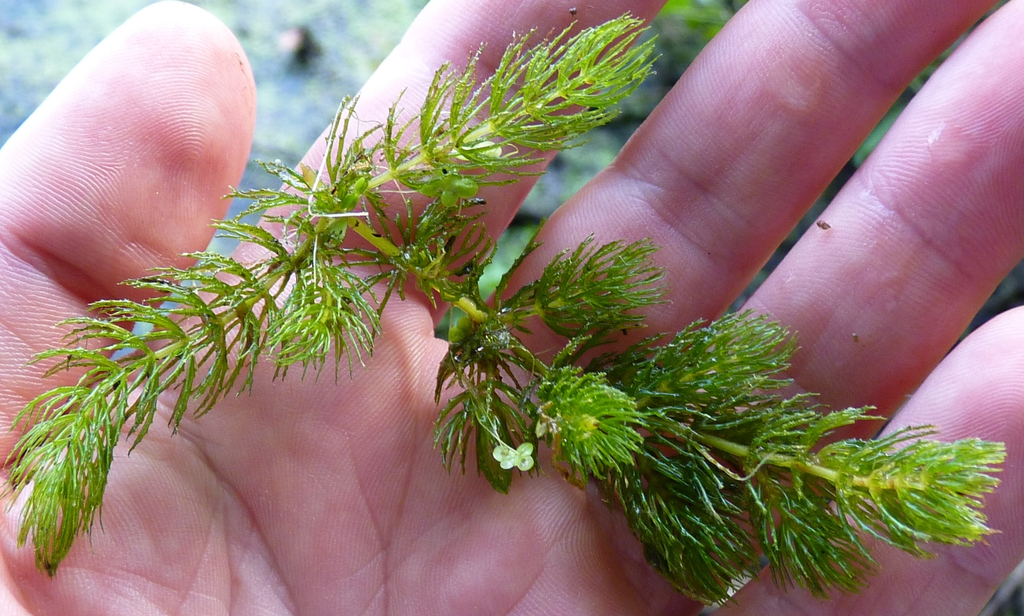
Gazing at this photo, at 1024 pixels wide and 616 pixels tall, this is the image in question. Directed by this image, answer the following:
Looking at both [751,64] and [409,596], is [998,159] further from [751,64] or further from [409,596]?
[409,596]

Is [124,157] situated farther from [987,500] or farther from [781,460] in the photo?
[987,500]

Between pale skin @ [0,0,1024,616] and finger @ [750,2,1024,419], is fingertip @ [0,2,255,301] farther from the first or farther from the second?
finger @ [750,2,1024,419]

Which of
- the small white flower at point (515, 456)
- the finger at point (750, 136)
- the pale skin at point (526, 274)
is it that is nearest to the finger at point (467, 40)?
the pale skin at point (526, 274)

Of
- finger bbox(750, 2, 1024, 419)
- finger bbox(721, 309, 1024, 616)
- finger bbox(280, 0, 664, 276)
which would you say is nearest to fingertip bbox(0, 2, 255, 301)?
finger bbox(280, 0, 664, 276)

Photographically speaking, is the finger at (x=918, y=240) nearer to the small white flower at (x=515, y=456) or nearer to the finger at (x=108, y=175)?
the small white flower at (x=515, y=456)

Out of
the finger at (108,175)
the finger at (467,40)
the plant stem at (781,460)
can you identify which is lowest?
the finger at (108,175)
